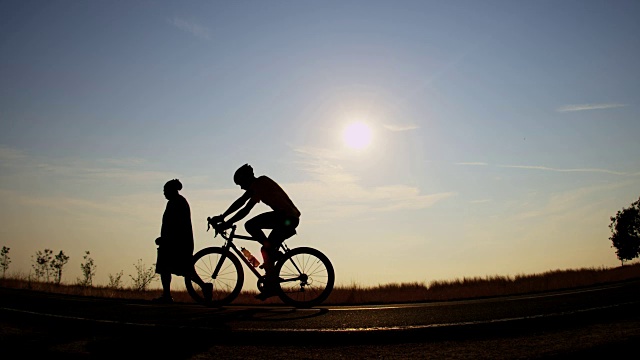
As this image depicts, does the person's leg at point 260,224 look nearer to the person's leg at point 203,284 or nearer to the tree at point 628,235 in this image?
the person's leg at point 203,284

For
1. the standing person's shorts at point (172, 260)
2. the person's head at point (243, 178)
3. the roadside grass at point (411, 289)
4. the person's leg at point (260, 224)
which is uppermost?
the person's head at point (243, 178)

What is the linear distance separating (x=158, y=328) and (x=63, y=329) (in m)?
1.04

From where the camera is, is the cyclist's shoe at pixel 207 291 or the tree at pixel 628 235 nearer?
the cyclist's shoe at pixel 207 291

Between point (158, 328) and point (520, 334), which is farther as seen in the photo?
point (158, 328)

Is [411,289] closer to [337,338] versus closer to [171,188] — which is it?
[171,188]

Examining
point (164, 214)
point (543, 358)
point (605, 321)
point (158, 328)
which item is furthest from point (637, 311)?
point (164, 214)

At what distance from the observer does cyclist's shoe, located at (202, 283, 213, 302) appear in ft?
27.7

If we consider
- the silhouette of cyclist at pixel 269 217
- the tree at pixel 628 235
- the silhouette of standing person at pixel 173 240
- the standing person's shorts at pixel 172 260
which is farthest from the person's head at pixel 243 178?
the tree at pixel 628 235

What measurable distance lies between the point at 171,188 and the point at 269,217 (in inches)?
112

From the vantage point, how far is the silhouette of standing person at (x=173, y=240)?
918 centimetres

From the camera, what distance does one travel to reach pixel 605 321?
14.3 ft

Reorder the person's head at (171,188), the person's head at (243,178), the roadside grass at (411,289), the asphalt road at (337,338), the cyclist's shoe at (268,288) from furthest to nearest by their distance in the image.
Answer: the roadside grass at (411,289) → the person's head at (171,188) → the person's head at (243,178) → the cyclist's shoe at (268,288) → the asphalt road at (337,338)

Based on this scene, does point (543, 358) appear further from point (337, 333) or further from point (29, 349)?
point (29, 349)

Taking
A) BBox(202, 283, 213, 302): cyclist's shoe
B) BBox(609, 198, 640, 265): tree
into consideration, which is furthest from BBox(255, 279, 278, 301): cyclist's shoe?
BBox(609, 198, 640, 265): tree
